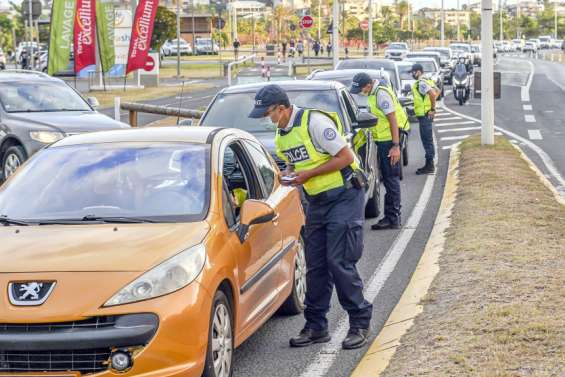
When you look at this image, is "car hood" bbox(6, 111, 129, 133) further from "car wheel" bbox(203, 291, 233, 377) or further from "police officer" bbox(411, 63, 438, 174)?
"car wheel" bbox(203, 291, 233, 377)

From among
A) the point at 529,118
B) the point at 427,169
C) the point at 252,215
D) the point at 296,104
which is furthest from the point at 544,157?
the point at 252,215

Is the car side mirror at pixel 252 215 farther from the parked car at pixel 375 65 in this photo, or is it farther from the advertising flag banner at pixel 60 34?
the advertising flag banner at pixel 60 34

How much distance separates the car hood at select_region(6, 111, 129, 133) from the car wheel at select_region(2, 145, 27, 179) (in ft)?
1.28

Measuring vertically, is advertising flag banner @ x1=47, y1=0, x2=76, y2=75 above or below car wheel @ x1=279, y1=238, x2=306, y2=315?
above

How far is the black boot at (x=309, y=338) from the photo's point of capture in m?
7.84

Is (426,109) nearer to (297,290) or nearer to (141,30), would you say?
(297,290)

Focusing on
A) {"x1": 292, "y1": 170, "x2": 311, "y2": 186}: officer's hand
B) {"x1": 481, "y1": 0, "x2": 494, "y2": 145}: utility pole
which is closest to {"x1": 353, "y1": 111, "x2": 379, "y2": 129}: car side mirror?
{"x1": 292, "y1": 170, "x2": 311, "y2": 186}: officer's hand

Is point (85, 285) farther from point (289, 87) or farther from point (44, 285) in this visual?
point (289, 87)

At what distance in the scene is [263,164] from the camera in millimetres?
8336

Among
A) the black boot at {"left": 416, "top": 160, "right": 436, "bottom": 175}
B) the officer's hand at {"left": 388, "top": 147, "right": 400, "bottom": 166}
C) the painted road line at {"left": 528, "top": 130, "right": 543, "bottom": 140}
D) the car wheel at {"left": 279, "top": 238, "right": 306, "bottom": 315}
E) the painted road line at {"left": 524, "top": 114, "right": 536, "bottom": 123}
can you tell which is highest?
the officer's hand at {"left": 388, "top": 147, "right": 400, "bottom": 166}

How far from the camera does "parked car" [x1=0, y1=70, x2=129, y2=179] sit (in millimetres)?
16906

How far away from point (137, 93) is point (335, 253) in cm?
4006

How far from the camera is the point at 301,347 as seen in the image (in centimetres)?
786

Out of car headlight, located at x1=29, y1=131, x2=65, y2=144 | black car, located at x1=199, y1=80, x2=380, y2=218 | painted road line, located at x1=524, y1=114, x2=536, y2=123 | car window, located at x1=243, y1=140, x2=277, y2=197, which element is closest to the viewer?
car window, located at x1=243, y1=140, x2=277, y2=197
